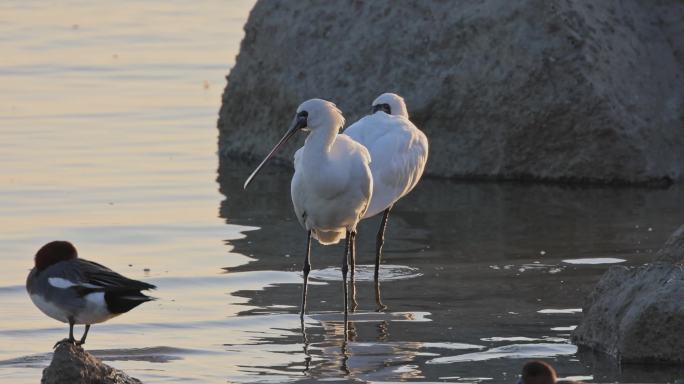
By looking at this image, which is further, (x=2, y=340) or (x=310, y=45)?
(x=310, y=45)

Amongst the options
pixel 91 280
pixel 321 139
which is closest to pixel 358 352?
pixel 321 139

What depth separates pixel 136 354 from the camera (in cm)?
1008

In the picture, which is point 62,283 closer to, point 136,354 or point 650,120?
Result: point 136,354

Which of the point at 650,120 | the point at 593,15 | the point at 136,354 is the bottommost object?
the point at 136,354

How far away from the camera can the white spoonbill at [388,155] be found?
12375 millimetres

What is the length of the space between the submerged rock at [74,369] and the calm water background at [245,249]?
2.37 ft

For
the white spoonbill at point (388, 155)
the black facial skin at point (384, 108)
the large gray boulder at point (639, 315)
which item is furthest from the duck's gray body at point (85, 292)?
the black facial skin at point (384, 108)

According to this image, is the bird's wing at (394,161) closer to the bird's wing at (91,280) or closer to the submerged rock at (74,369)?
the bird's wing at (91,280)

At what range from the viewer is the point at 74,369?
28.2 ft

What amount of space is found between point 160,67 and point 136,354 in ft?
35.1

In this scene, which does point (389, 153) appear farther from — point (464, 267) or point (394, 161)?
point (464, 267)

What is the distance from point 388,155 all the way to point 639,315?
3.52 meters

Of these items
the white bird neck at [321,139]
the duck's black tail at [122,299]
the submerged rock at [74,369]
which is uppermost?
the white bird neck at [321,139]

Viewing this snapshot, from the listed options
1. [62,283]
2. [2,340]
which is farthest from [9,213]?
→ [62,283]
